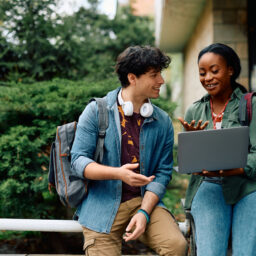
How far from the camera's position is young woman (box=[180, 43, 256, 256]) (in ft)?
6.74

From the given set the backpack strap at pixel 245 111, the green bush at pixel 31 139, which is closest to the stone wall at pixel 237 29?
the green bush at pixel 31 139

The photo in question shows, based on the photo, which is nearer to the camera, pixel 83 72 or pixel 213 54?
pixel 213 54

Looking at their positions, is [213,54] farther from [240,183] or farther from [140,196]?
[140,196]

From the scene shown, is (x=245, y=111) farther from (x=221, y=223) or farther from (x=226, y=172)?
(x=221, y=223)

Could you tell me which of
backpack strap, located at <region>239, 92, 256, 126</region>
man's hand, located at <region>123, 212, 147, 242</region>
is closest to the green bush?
man's hand, located at <region>123, 212, 147, 242</region>

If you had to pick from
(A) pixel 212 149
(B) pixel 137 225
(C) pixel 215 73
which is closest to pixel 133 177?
(B) pixel 137 225

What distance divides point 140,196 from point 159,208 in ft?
0.52

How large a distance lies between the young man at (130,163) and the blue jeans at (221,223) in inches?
5.9

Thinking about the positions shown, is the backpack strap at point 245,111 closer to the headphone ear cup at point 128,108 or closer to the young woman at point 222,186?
the young woman at point 222,186

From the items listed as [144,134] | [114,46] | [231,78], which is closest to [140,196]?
[144,134]

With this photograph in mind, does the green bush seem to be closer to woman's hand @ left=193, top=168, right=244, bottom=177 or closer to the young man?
the young man

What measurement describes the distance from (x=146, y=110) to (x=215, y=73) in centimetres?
59

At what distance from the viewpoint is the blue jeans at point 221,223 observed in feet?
6.63

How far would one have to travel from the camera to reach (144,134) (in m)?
2.33
